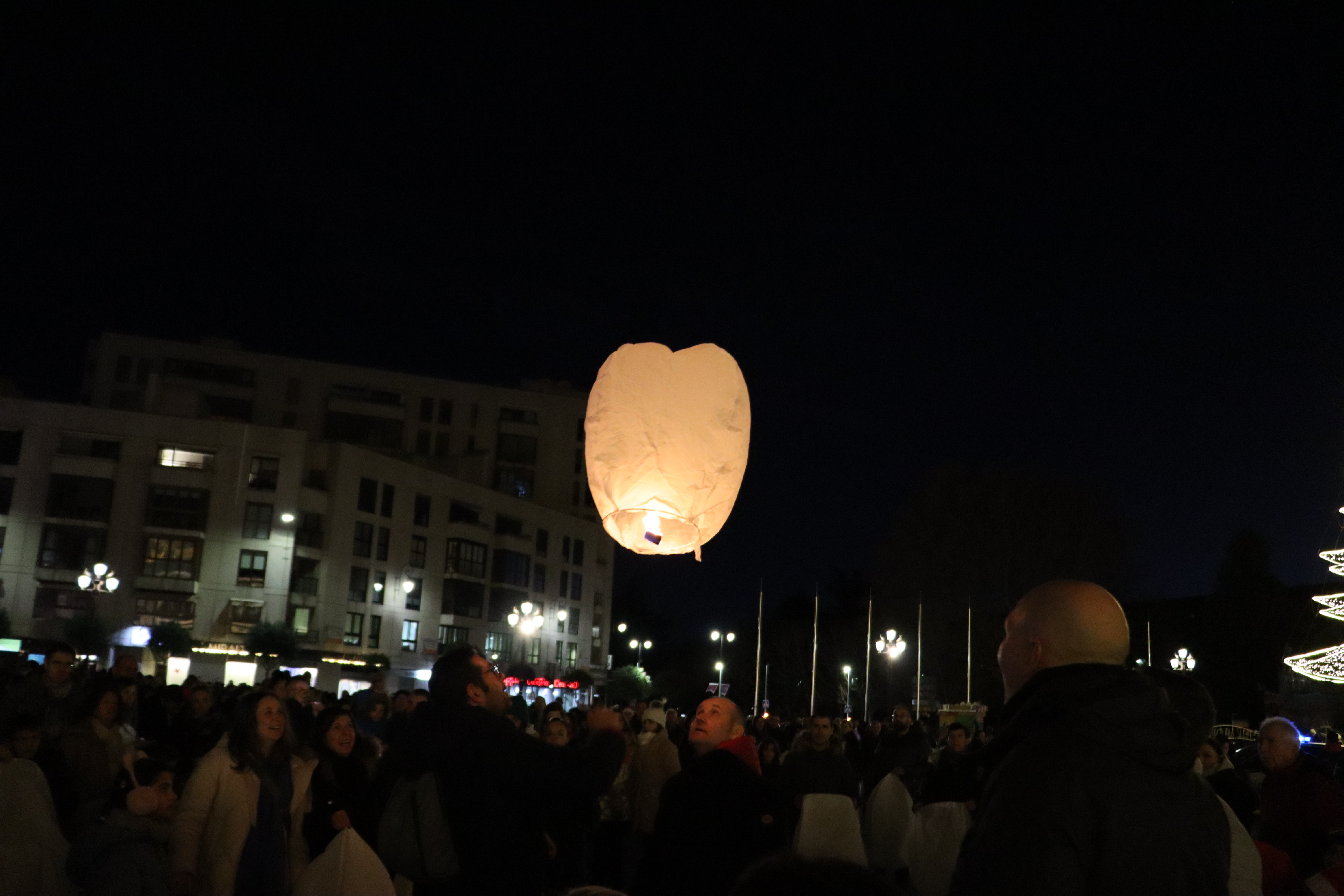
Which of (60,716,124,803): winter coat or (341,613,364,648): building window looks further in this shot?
(341,613,364,648): building window

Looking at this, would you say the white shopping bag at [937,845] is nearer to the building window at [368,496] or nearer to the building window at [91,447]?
the building window at [368,496]

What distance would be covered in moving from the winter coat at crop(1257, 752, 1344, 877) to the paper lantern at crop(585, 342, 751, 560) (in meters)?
3.80

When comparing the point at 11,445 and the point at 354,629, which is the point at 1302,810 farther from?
the point at 11,445

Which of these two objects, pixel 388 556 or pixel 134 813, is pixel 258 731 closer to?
pixel 134 813

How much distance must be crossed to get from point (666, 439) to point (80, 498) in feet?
160

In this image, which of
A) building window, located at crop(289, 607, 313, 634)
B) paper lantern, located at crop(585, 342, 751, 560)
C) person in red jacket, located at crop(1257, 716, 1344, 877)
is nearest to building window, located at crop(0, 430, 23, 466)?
building window, located at crop(289, 607, 313, 634)

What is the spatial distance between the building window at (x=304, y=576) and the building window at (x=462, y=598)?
8243mm

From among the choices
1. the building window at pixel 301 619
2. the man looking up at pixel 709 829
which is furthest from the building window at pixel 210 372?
the man looking up at pixel 709 829

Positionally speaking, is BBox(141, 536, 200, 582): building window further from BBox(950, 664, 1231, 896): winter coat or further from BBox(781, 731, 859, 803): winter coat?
BBox(950, 664, 1231, 896): winter coat

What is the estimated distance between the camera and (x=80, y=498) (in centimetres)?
4878

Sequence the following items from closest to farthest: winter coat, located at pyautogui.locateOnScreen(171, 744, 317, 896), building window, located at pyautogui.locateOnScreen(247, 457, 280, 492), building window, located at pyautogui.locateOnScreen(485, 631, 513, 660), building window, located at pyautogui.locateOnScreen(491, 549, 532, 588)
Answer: winter coat, located at pyautogui.locateOnScreen(171, 744, 317, 896) < building window, located at pyautogui.locateOnScreen(247, 457, 280, 492) < building window, located at pyautogui.locateOnScreen(485, 631, 513, 660) < building window, located at pyautogui.locateOnScreen(491, 549, 532, 588)

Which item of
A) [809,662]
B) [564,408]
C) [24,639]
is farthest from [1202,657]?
[24,639]

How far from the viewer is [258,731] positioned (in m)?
5.79

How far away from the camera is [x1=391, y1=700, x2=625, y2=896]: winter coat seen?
416 centimetres
